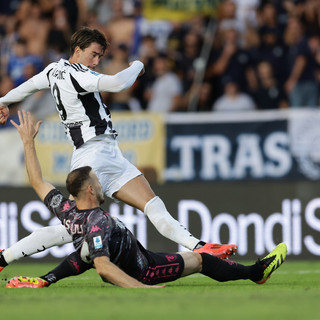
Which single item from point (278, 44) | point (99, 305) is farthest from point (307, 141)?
point (99, 305)

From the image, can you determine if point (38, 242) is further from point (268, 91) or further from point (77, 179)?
point (268, 91)

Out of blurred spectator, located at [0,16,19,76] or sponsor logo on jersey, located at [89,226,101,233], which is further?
blurred spectator, located at [0,16,19,76]

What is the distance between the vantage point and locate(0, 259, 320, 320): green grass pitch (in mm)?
5102

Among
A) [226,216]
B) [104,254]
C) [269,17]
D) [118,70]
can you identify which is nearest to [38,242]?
[104,254]

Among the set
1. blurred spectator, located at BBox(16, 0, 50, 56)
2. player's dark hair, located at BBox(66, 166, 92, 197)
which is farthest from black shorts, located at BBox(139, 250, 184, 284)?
blurred spectator, located at BBox(16, 0, 50, 56)

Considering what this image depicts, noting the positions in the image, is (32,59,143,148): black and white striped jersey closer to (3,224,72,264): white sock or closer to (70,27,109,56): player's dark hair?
(70,27,109,56): player's dark hair

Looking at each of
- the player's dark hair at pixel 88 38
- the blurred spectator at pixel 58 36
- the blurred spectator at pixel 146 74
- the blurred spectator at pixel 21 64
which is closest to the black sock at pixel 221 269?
the player's dark hair at pixel 88 38

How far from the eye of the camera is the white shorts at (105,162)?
25.5ft

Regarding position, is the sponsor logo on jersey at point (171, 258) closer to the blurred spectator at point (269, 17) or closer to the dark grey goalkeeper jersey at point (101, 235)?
the dark grey goalkeeper jersey at point (101, 235)

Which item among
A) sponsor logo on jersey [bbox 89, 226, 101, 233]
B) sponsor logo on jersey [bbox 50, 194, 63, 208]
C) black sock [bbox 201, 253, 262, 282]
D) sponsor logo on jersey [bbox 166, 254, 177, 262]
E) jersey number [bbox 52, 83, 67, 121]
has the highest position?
jersey number [bbox 52, 83, 67, 121]

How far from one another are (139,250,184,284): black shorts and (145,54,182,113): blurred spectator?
22.5ft

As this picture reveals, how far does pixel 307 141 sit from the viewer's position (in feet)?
40.2

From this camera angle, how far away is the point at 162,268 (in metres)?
7.09

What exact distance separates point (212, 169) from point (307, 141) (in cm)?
138
